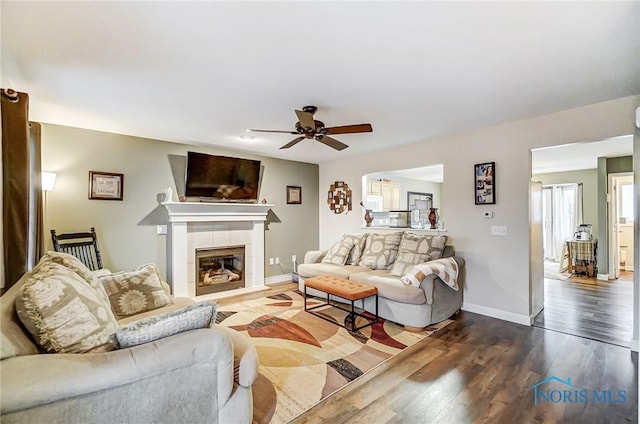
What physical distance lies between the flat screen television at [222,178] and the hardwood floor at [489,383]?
136 inches

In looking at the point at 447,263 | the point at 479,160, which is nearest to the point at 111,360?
the point at 447,263

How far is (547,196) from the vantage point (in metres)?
7.64

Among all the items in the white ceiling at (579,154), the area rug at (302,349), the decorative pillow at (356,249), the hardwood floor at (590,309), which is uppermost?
the white ceiling at (579,154)

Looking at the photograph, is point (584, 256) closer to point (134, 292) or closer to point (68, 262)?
→ point (134, 292)

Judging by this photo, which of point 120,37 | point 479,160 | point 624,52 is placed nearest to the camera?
point 120,37

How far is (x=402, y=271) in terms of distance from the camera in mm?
3785

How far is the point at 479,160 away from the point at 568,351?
222cm

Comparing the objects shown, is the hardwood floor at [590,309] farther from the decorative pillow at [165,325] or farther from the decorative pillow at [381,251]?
the decorative pillow at [165,325]

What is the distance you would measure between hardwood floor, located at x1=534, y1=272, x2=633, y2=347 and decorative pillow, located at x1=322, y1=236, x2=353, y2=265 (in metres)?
2.47

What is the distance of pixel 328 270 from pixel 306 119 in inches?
91.0

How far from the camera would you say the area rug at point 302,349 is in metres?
2.07

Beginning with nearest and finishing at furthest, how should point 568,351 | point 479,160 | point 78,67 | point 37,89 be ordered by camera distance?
point 78,67 < point 37,89 < point 568,351 < point 479,160

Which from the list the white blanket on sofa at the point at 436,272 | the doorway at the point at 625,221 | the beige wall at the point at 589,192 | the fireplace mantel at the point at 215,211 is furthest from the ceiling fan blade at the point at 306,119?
the beige wall at the point at 589,192

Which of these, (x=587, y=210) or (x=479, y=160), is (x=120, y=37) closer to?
(x=479, y=160)
